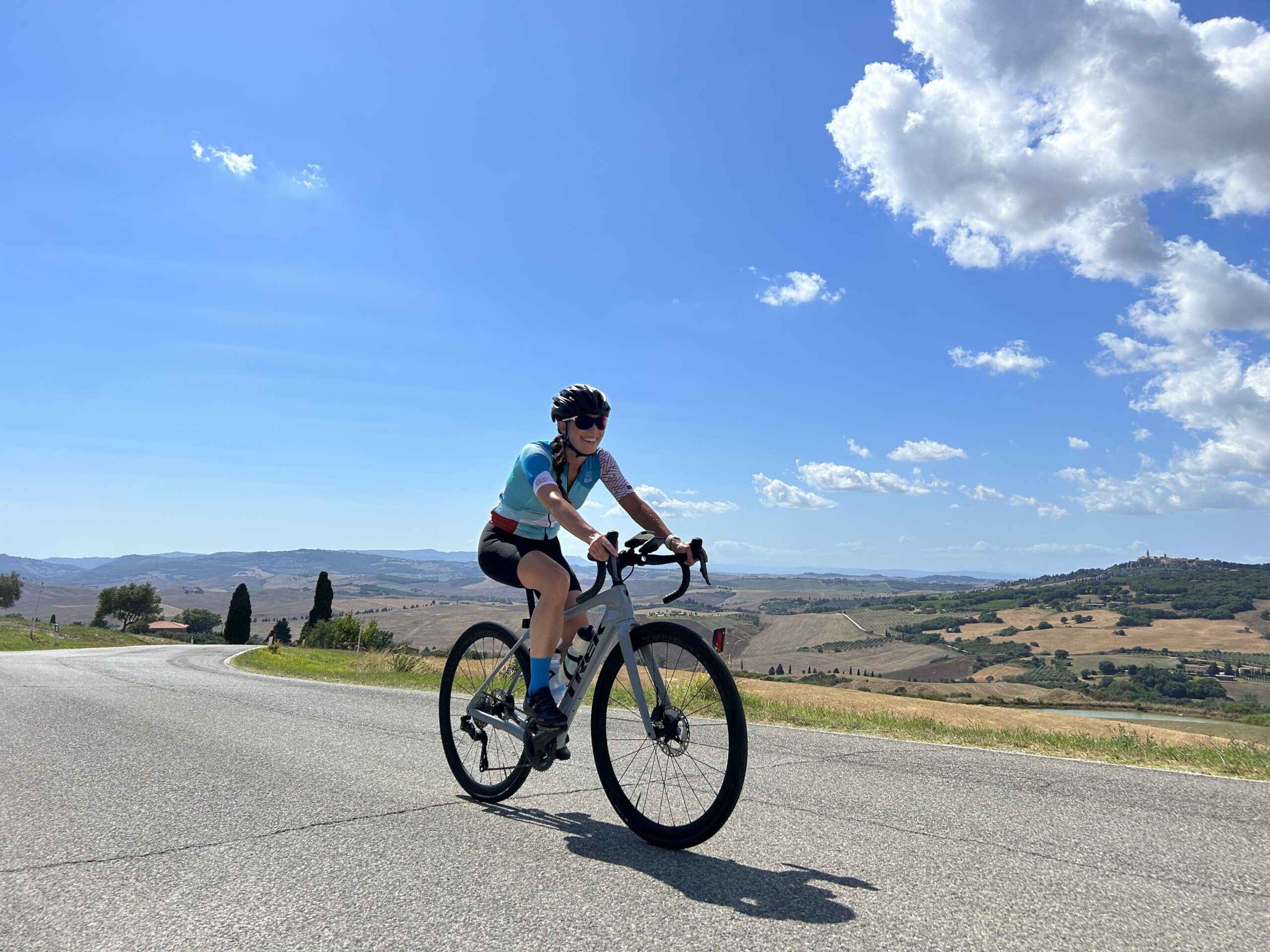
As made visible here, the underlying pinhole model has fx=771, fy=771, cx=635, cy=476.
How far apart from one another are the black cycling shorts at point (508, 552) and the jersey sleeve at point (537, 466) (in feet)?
1.46

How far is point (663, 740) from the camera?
12.7ft

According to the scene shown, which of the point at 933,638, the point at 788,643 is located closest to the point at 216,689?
the point at 788,643

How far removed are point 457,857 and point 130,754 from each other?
427 centimetres

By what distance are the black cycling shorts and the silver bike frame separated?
0.34 metres

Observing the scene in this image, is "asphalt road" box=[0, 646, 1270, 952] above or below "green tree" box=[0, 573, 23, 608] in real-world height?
above

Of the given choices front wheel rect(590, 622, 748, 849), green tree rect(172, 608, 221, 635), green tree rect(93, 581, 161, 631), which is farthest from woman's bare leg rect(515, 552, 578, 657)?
green tree rect(172, 608, 221, 635)

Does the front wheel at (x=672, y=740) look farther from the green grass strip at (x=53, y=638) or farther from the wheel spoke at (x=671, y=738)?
the green grass strip at (x=53, y=638)

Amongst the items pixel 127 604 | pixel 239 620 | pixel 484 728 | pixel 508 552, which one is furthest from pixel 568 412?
pixel 127 604

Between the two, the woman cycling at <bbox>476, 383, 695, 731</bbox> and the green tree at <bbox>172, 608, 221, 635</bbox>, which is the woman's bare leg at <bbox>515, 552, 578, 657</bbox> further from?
the green tree at <bbox>172, 608, 221, 635</bbox>

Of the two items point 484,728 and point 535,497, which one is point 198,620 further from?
point 535,497

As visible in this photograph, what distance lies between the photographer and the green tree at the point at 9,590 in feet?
374

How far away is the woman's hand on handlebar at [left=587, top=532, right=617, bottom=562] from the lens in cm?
396

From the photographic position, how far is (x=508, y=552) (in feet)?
15.3

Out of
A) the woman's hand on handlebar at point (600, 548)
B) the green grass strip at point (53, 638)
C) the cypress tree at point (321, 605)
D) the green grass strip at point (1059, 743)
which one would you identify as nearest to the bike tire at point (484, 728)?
the woman's hand on handlebar at point (600, 548)
